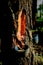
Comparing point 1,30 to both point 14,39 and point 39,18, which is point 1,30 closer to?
point 14,39

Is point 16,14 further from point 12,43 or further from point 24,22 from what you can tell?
point 12,43

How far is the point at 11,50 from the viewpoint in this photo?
2.87 m

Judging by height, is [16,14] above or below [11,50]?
above

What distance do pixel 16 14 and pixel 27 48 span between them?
0.51 metres

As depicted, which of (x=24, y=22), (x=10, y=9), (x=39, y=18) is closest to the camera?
(x=10, y=9)

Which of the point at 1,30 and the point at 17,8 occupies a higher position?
the point at 17,8

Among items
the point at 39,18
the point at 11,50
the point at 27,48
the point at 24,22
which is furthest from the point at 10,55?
the point at 39,18

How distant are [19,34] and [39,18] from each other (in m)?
2.09

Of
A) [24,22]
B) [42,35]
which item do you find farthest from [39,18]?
[24,22]

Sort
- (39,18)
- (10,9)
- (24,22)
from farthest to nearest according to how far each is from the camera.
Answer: (39,18) → (24,22) → (10,9)

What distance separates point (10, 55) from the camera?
2.86 meters

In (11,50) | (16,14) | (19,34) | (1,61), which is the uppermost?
(16,14)

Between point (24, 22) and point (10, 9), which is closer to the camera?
point (10, 9)

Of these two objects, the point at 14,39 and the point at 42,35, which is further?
the point at 42,35
